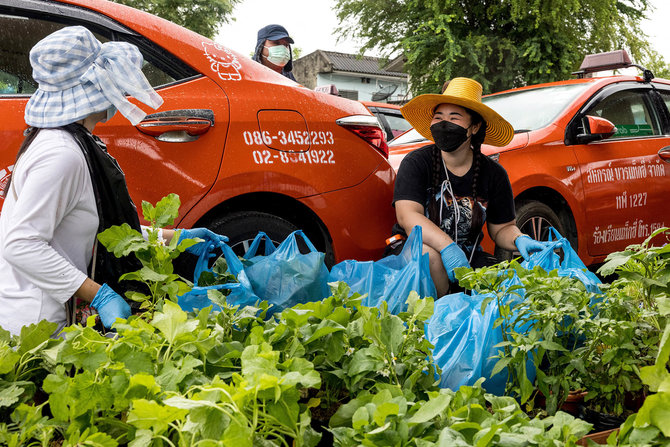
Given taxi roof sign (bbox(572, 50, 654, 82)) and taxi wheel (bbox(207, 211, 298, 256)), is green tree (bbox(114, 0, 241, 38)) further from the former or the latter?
taxi wheel (bbox(207, 211, 298, 256))

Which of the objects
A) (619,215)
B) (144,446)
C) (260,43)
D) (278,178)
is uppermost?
(260,43)

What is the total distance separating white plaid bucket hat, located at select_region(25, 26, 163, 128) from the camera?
6.64 ft

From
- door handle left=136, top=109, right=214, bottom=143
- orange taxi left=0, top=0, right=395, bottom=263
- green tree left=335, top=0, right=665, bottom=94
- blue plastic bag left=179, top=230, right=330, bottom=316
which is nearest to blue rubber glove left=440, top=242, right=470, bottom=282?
orange taxi left=0, top=0, right=395, bottom=263

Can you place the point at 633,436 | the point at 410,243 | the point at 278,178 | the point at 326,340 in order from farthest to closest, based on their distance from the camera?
the point at 278,178, the point at 410,243, the point at 326,340, the point at 633,436

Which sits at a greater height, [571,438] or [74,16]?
[74,16]

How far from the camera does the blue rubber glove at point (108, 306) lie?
1.89 metres

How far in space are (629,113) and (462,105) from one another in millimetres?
2718

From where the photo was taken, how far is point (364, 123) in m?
3.31

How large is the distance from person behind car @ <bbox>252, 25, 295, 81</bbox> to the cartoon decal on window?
2218 mm

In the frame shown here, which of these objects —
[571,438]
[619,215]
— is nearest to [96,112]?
[571,438]

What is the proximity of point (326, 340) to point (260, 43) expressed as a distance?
14.9ft

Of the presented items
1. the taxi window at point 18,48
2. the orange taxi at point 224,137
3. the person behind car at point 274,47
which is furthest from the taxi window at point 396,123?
the taxi window at point 18,48

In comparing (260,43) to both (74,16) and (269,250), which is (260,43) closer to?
(74,16)

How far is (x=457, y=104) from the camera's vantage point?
351cm
